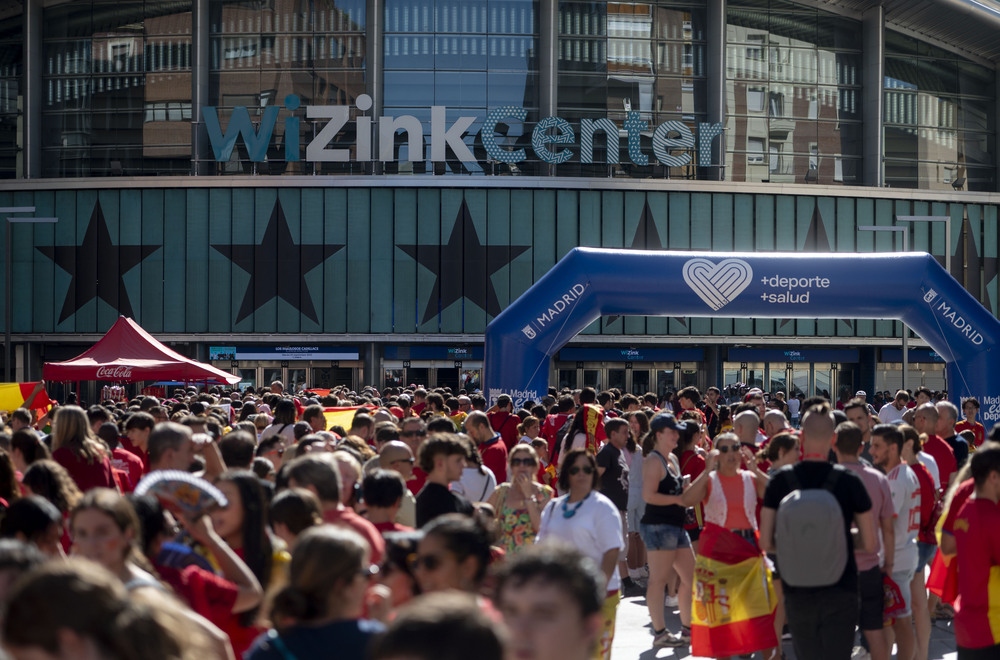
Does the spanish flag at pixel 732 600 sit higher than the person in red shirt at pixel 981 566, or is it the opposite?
the person in red shirt at pixel 981 566

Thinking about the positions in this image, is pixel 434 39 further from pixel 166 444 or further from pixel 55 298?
pixel 166 444

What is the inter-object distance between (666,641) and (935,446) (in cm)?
323

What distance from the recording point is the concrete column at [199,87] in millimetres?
44000

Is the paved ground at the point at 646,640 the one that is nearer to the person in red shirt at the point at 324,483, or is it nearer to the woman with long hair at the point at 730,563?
the woman with long hair at the point at 730,563

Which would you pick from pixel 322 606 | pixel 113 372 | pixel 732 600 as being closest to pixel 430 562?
pixel 322 606

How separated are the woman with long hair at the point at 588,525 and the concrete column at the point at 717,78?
39.1m

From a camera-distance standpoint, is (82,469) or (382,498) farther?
(82,469)

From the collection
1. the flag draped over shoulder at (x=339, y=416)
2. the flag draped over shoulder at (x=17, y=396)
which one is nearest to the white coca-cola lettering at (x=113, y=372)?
the flag draped over shoulder at (x=17, y=396)

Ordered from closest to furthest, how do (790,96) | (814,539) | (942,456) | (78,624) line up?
(78,624)
(814,539)
(942,456)
(790,96)

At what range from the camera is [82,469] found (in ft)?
26.3

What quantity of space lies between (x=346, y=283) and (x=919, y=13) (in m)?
26.8

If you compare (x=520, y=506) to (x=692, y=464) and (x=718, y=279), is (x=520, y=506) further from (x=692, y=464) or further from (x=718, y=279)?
(x=718, y=279)

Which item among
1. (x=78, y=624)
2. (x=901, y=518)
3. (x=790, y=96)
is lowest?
(x=901, y=518)

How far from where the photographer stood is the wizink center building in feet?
139
